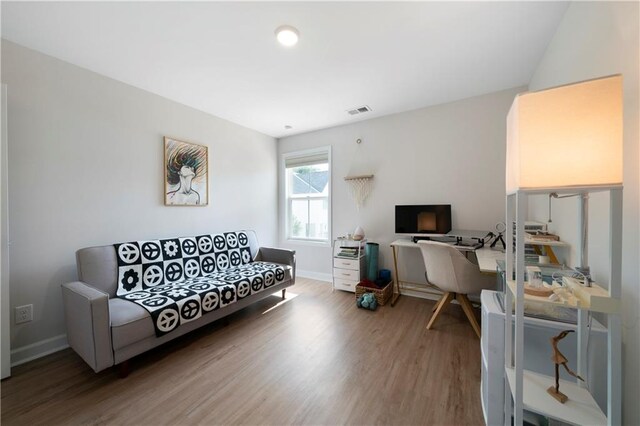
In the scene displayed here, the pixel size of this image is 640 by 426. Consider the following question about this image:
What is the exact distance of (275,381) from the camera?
1.63m

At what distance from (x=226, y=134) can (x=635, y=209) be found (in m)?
3.79

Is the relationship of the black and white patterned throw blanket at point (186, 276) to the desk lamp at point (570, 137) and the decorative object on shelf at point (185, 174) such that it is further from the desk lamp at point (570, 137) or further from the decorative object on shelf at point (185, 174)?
the desk lamp at point (570, 137)

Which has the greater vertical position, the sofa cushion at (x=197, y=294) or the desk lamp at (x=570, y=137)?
the desk lamp at (x=570, y=137)

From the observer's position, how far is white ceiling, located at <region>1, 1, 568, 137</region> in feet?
5.12

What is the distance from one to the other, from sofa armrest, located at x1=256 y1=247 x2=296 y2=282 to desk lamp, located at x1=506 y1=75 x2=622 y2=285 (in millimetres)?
2667

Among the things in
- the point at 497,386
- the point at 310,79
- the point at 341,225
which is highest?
the point at 310,79

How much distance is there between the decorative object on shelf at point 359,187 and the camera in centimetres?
352

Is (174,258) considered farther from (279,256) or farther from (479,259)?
(479,259)

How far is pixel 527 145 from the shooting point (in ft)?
2.83

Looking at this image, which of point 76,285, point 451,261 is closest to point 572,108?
point 451,261

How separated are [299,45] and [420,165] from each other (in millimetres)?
2101

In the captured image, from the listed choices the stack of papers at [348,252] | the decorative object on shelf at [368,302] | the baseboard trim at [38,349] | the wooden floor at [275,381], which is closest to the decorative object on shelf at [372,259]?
the stack of papers at [348,252]

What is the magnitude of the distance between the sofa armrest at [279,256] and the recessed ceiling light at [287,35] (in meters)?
2.29

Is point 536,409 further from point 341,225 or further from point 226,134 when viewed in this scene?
point 226,134
